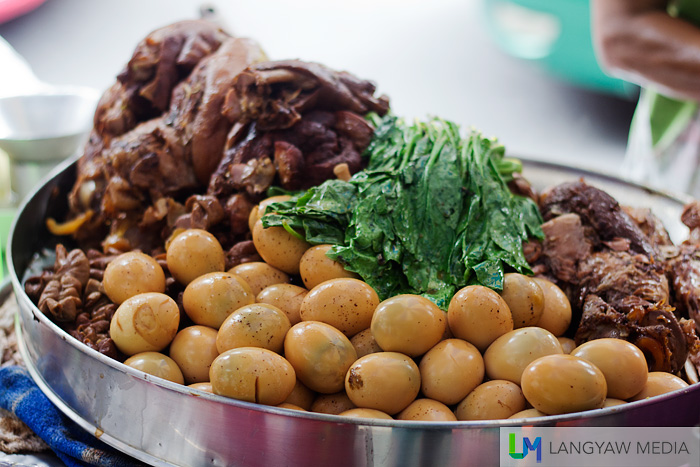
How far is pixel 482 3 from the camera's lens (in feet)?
25.6

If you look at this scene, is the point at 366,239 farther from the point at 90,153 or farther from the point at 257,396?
the point at 90,153

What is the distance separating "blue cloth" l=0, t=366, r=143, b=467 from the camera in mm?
1606

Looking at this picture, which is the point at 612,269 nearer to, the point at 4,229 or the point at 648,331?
the point at 648,331

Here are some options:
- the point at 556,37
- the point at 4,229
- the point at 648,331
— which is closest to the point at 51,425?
the point at 4,229

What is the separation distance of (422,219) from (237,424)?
38.0 inches

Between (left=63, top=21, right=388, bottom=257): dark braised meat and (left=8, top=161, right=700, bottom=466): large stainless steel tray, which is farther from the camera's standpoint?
(left=63, top=21, right=388, bottom=257): dark braised meat

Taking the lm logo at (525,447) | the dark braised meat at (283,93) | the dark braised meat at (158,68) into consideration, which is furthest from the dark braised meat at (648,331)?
the dark braised meat at (158,68)

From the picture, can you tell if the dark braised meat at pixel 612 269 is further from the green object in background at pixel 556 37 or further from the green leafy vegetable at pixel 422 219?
the green object in background at pixel 556 37

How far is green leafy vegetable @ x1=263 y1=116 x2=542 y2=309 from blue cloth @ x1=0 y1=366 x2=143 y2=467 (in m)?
0.78

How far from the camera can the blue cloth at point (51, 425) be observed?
5.27 ft

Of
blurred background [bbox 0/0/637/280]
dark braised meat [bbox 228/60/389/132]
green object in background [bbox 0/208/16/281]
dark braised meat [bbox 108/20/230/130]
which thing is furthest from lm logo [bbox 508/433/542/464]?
blurred background [bbox 0/0/637/280]

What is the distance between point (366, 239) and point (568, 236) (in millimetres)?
709

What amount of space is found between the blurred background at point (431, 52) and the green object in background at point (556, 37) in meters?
0.01

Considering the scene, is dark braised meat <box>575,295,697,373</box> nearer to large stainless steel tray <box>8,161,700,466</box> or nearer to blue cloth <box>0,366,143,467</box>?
large stainless steel tray <box>8,161,700,466</box>
